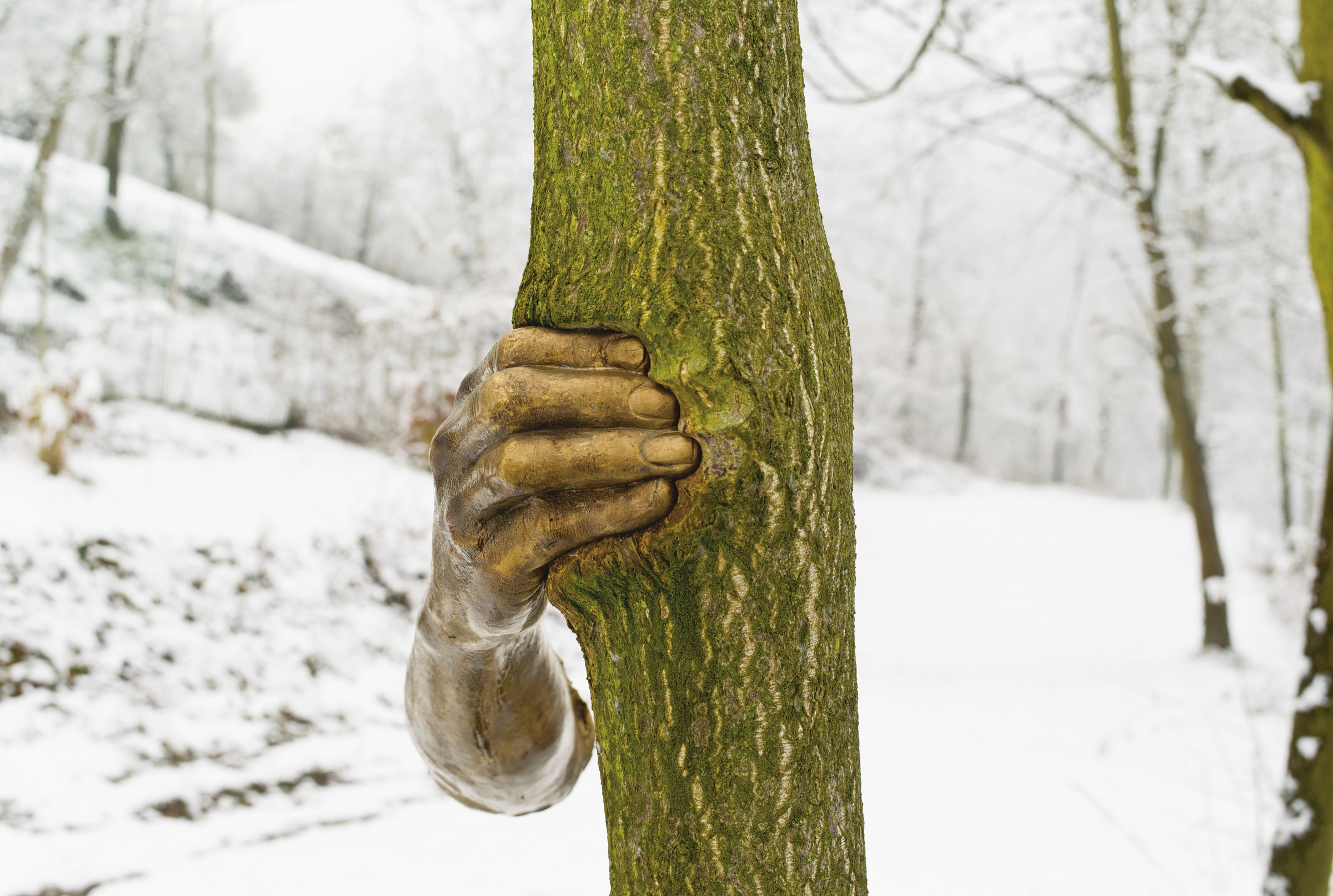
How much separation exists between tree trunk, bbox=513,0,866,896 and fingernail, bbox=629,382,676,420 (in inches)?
0.8

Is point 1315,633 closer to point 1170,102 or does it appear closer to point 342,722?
point 342,722

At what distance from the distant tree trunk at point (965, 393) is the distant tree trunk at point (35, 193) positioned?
972 inches

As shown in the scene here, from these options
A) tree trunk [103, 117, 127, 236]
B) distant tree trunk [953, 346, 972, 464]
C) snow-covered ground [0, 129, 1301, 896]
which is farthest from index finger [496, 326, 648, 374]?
distant tree trunk [953, 346, 972, 464]

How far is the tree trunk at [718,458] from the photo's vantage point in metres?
0.93

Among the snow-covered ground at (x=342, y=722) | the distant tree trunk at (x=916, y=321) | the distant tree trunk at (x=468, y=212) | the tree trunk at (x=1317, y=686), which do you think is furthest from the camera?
the distant tree trunk at (x=916, y=321)

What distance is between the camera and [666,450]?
0.88 meters

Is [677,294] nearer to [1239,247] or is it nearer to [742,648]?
[742,648]

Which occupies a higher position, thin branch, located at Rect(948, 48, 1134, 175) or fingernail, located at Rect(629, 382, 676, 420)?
thin branch, located at Rect(948, 48, 1134, 175)

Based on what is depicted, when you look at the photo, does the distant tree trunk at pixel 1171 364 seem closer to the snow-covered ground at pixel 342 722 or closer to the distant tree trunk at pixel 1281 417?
the snow-covered ground at pixel 342 722

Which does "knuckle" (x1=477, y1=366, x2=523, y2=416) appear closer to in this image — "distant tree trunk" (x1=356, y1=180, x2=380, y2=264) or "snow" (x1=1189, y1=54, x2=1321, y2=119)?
"snow" (x1=1189, y1=54, x2=1321, y2=119)

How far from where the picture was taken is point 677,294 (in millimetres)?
939

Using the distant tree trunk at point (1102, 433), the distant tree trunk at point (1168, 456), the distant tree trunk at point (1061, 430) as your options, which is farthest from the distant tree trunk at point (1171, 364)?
the distant tree trunk at point (1102, 433)

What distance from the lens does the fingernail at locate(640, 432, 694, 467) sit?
2.89 feet

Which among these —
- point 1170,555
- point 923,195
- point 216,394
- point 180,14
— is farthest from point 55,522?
point 923,195
